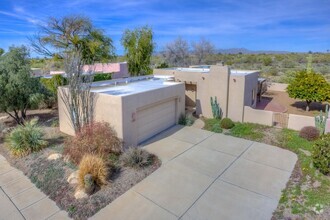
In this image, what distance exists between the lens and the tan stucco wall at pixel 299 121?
523 inches

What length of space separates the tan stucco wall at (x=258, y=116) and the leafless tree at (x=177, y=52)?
21.8 m

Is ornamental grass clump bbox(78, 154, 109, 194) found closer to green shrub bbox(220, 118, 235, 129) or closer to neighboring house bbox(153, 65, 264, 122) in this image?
green shrub bbox(220, 118, 235, 129)

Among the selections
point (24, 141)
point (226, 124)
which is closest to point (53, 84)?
point (24, 141)

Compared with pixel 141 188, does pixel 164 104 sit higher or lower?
higher

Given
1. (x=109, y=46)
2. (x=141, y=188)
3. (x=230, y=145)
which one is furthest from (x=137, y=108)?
(x=109, y=46)

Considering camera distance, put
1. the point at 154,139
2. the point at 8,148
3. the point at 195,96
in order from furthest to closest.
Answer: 1. the point at 195,96
2. the point at 154,139
3. the point at 8,148

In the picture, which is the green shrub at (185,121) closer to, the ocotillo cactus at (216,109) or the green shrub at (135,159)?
the ocotillo cactus at (216,109)

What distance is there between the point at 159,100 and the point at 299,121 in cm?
881

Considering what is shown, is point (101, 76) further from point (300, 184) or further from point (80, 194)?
point (300, 184)

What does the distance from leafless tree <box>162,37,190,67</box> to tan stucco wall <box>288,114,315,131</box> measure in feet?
77.4

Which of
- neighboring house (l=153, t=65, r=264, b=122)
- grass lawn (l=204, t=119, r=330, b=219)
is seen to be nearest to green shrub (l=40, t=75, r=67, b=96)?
neighboring house (l=153, t=65, r=264, b=122)

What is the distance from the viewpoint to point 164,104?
13672 millimetres

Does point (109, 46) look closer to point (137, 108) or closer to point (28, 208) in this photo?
point (137, 108)

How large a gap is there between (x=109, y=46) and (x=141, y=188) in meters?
20.9
